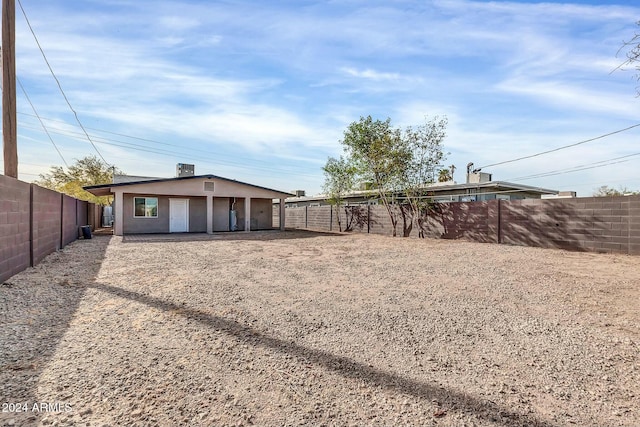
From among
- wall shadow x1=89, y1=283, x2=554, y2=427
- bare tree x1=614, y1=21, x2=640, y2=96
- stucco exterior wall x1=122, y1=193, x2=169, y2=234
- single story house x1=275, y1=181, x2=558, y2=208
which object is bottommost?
wall shadow x1=89, y1=283, x2=554, y2=427

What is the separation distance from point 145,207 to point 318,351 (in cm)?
1786

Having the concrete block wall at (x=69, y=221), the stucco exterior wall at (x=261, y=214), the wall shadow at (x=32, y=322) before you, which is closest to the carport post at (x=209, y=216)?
the stucco exterior wall at (x=261, y=214)

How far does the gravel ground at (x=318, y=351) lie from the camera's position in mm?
2043

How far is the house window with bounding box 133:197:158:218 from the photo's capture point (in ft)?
57.4

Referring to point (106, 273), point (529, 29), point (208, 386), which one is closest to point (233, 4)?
point (106, 273)

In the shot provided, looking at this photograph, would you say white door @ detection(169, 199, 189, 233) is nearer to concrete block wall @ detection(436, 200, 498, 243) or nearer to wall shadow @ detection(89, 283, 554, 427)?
concrete block wall @ detection(436, 200, 498, 243)

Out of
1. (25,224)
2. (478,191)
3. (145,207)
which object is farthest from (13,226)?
(478,191)

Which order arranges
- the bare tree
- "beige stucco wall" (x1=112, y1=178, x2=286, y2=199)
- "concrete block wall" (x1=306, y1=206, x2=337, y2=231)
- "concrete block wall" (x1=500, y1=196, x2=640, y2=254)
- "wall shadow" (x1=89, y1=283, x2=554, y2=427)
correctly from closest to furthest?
"wall shadow" (x1=89, y1=283, x2=554, y2=427) → the bare tree → "concrete block wall" (x1=500, y1=196, x2=640, y2=254) → "beige stucco wall" (x1=112, y1=178, x2=286, y2=199) → "concrete block wall" (x1=306, y1=206, x2=337, y2=231)

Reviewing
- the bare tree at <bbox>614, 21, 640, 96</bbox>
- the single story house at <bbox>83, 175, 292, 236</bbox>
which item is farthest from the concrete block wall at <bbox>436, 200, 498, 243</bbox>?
the single story house at <bbox>83, 175, 292, 236</bbox>

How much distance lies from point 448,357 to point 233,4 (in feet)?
29.6

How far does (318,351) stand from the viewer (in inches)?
115

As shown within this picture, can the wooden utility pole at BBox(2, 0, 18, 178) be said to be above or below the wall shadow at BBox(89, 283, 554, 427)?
above

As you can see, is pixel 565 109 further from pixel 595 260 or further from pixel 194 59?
pixel 194 59

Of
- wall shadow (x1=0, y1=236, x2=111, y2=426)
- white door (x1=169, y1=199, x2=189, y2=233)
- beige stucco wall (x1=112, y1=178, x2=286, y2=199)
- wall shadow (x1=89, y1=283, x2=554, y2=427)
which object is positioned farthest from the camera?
white door (x1=169, y1=199, x2=189, y2=233)
